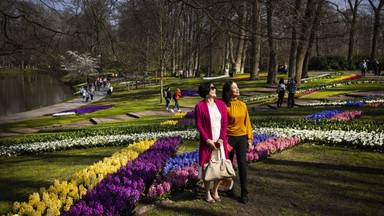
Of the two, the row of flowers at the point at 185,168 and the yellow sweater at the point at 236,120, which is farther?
the row of flowers at the point at 185,168

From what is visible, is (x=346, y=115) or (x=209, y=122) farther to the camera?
(x=346, y=115)

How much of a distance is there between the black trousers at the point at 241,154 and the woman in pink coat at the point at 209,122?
0.24 m

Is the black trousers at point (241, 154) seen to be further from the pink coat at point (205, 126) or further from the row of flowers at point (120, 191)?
the row of flowers at point (120, 191)

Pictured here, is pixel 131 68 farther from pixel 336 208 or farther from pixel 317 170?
pixel 336 208

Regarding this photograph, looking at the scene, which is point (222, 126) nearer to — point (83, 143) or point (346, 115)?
point (83, 143)

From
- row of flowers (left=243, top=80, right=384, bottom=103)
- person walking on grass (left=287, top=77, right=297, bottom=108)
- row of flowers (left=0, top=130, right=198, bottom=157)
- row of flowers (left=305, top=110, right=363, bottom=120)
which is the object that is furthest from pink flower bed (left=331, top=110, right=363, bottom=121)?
row of flowers (left=243, top=80, right=384, bottom=103)

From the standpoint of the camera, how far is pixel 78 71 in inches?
2749

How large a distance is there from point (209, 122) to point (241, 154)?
2.64 feet

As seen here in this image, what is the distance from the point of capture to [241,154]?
5.23m

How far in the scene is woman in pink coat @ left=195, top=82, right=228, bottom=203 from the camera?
497 centimetres

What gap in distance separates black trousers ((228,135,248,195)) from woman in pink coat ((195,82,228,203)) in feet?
0.79

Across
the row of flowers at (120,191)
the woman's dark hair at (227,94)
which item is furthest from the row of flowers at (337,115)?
the woman's dark hair at (227,94)

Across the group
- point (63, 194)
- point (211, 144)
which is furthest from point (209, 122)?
point (63, 194)

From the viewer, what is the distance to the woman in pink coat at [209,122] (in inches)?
196
